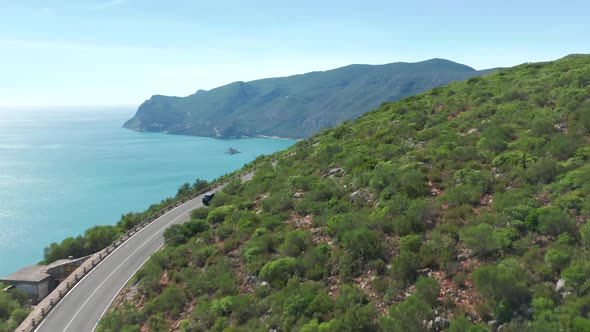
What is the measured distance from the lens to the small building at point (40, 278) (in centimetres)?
3506

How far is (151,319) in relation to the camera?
2017 centimetres

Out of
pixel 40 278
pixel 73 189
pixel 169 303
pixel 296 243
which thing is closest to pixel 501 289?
pixel 296 243

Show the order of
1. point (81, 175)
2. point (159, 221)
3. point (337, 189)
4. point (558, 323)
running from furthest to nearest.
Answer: point (81, 175) < point (159, 221) < point (337, 189) < point (558, 323)

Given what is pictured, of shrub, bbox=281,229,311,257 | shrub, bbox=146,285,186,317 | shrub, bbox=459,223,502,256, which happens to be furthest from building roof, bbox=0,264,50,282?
shrub, bbox=459,223,502,256

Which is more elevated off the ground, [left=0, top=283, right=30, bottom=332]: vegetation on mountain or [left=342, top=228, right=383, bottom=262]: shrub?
[left=342, top=228, right=383, bottom=262]: shrub

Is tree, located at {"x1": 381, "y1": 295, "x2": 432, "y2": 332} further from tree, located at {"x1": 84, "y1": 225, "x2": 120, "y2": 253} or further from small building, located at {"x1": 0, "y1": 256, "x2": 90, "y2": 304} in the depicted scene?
tree, located at {"x1": 84, "y1": 225, "x2": 120, "y2": 253}

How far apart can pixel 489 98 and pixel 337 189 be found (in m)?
23.6

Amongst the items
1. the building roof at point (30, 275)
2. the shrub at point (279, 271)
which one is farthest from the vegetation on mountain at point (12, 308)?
the shrub at point (279, 271)

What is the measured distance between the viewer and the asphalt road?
25.6 meters

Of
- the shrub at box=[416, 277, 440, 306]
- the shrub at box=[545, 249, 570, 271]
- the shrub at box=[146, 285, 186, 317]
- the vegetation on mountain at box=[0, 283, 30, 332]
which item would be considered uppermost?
the shrub at box=[545, 249, 570, 271]

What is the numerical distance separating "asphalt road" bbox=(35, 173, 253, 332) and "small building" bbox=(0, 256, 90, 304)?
219 inches

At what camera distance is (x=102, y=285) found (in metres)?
30.1

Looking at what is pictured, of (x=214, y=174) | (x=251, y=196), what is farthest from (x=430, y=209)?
(x=214, y=174)

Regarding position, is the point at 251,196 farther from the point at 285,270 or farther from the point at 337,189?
the point at 285,270
